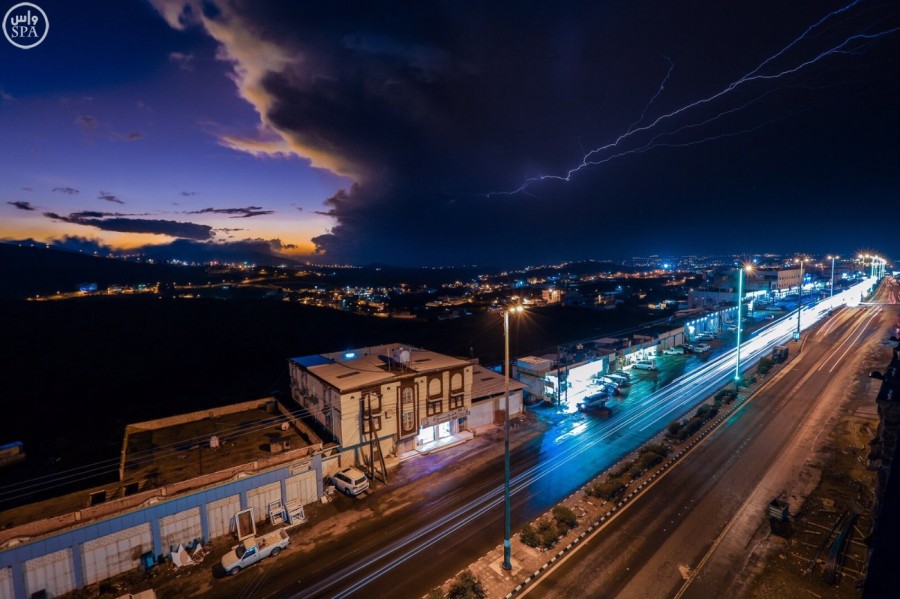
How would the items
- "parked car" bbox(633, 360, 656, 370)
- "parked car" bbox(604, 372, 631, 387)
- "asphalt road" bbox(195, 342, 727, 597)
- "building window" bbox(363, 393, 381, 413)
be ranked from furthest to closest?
"parked car" bbox(633, 360, 656, 370) < "parked car" bbox(604, 372, 631, 387) < "building window" bbox(363, 393, 381, 413) < "asphalt road" bbox(195, 342, 727, 597)

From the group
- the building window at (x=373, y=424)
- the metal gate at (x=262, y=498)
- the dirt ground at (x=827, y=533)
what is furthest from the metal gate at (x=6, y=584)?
the dirt ground at (x=827, y=533)

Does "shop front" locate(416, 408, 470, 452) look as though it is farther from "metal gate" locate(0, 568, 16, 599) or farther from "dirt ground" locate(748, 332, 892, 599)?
"metal gate" locate(0, 568, 16, 599)

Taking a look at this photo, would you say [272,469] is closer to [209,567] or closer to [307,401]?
[209,567]

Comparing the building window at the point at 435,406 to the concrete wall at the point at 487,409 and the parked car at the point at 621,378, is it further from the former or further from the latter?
the parked car at the point at 621,378

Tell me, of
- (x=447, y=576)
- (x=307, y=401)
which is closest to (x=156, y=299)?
(x=307, y=401)

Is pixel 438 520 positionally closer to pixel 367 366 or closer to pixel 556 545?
pixel 556 545

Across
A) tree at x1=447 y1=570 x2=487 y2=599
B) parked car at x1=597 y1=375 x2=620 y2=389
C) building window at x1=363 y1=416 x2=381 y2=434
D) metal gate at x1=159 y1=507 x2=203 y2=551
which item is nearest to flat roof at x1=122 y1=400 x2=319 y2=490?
metal gate at x1=159 y1=507 x2=203 y2=551
